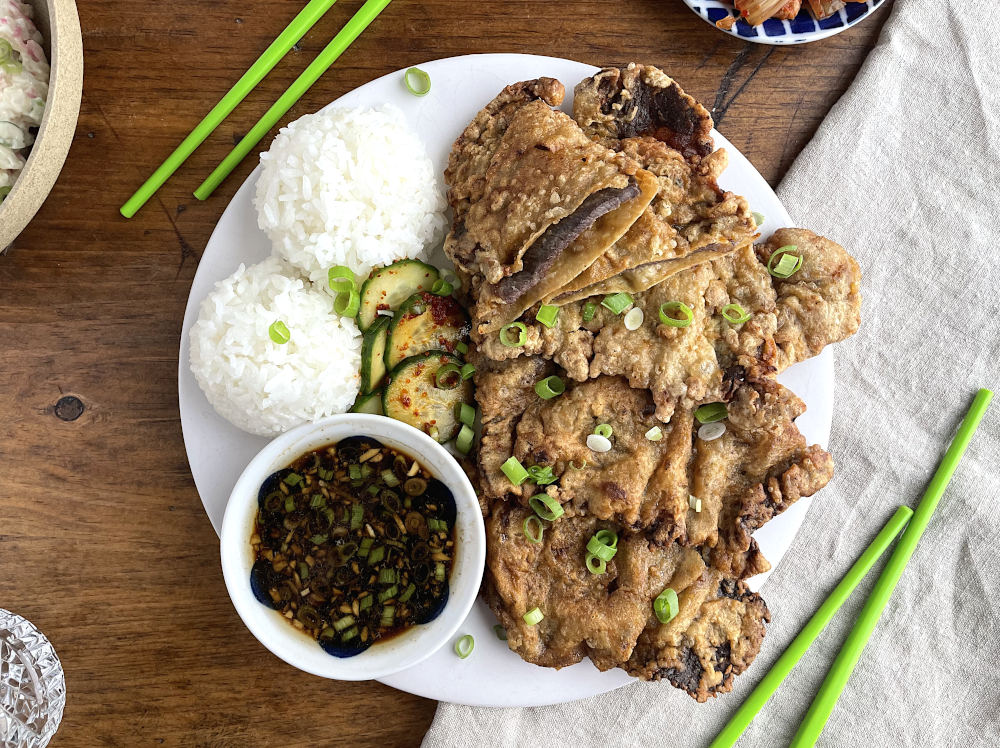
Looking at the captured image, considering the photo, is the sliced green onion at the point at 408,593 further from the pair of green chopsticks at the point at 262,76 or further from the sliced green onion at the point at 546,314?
the pair of green chopsticks at the point at 262,76

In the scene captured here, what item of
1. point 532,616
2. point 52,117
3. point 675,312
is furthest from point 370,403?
point 52,117

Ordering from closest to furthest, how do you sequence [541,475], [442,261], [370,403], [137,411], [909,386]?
[541,475]
[370,403]
[442,261]
[137,411]
[909,386]

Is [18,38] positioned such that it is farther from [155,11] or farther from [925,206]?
[925,206]

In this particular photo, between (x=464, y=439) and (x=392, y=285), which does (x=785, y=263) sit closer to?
(x=464, y=439)

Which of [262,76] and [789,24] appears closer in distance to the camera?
[262,76]

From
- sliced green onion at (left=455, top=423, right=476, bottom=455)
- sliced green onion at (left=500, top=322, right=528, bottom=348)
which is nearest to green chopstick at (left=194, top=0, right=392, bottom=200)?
sliced green onion at (left=500, top=322, right=528, bottom=348)

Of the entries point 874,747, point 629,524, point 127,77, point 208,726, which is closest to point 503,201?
point 629,524

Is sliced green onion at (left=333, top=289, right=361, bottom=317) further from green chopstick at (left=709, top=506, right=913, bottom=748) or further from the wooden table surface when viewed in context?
green chopstick at (left=709, top=506, right=913, bottom=748)
